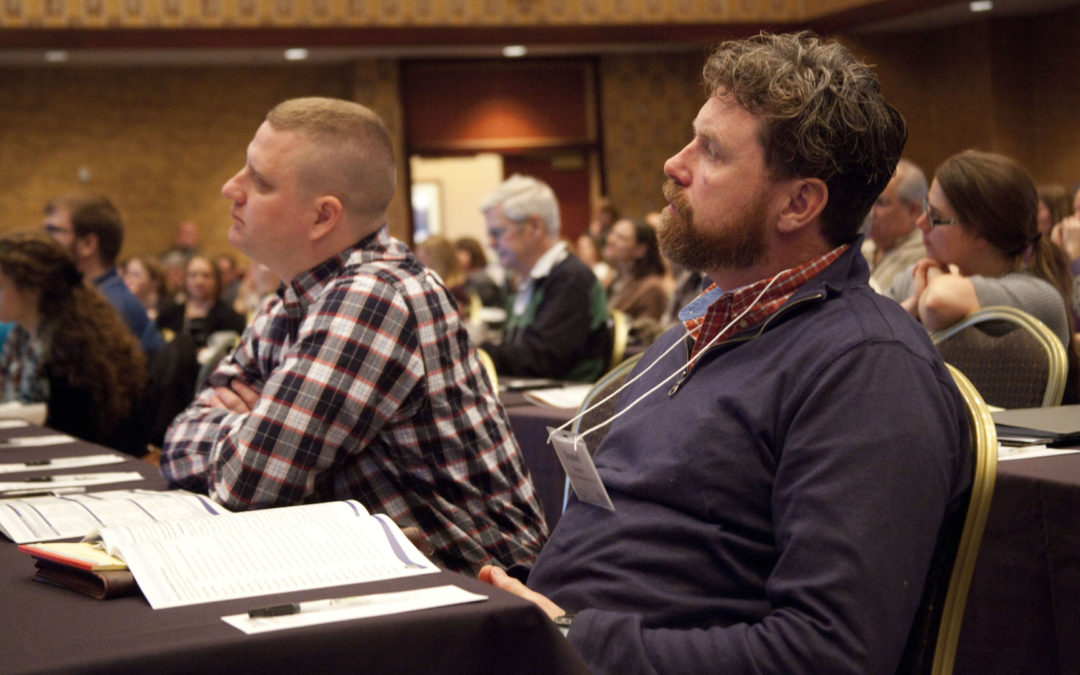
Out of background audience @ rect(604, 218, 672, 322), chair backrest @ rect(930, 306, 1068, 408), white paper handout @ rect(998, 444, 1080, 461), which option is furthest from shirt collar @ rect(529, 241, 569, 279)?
white paper handout @ rect(998, 444, 1080, 461)

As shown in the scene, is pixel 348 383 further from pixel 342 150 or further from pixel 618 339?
pixel 618 339

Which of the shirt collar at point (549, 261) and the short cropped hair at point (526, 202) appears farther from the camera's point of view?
the short cropped hair at point (526, 202)

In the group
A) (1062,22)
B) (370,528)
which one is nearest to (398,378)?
(370,528)

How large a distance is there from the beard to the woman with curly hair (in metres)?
2.57

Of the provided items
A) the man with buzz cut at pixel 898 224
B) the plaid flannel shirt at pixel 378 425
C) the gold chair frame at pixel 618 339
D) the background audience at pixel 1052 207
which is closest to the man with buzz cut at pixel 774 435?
the plaid flannel shirt at pixel 378 425

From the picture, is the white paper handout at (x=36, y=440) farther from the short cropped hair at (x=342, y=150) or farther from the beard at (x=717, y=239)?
the beard at (x=717, y=239)

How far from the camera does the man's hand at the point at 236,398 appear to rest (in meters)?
2.12

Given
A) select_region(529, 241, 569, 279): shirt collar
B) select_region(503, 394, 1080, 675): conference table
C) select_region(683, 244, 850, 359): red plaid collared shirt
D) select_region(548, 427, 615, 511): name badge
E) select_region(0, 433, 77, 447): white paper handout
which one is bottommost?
select_region(503, 394, 1080, 675): conference table

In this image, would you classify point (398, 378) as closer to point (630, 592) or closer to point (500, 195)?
point (630, 592)

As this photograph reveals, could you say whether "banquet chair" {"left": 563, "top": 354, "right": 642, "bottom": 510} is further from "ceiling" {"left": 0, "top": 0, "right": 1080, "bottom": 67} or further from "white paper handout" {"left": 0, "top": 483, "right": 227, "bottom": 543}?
"ceiling" {"left": 0, "top": 0, "right": 1080, "bottom": 67}

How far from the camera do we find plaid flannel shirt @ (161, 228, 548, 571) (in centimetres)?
180

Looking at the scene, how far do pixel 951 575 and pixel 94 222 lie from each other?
4.28m

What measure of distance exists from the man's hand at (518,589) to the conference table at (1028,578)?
0.87 m

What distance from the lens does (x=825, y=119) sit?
4.38ft
